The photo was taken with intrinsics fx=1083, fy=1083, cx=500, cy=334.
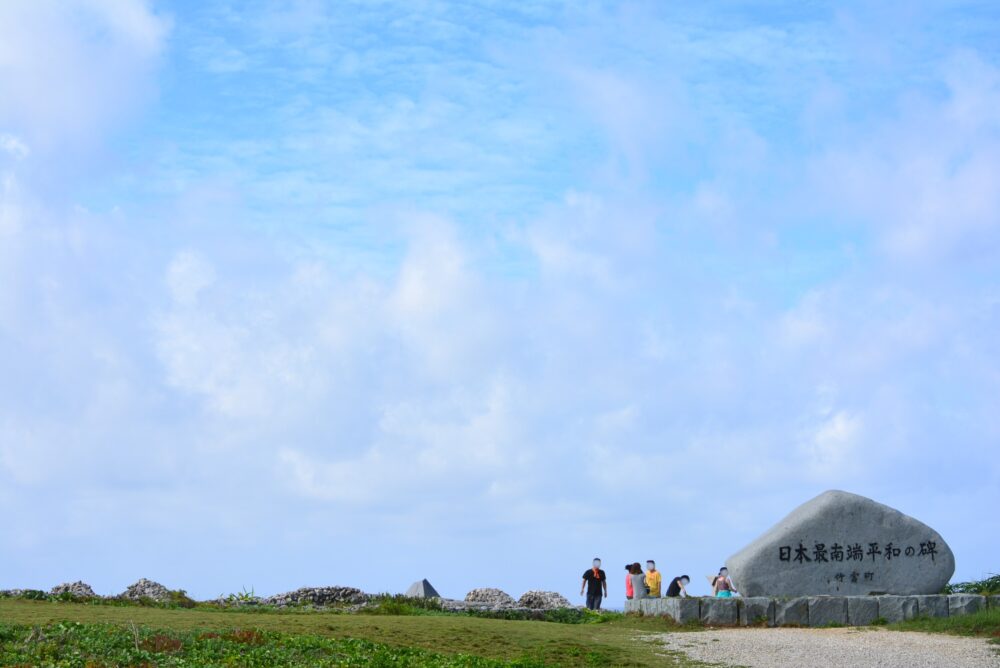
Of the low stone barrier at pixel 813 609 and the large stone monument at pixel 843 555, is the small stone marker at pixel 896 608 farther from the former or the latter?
the large stone monument at pixel 843 555

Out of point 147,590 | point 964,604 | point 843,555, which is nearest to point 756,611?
point 843,555

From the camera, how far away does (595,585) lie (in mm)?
25844

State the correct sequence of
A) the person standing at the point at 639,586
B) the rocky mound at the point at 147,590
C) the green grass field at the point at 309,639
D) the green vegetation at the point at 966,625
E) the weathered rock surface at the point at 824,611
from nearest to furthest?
the green grass field at the point at 309,639, the green vegetation at the point at 966,625, the weathered rock surface at the point at 824,611, the person standing at the point at 639,586, the rocky mound at the point at 147,590

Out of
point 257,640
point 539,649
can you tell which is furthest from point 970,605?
point 257,640

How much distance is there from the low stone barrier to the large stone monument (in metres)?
0.74

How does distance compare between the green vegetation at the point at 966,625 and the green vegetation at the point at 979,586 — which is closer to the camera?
the green vegetation at the point at 966,625

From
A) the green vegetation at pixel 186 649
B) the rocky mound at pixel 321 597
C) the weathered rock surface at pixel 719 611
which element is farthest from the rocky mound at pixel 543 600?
the green vegetation at pixel 186 649

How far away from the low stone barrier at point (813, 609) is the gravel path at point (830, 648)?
1308 millimetres

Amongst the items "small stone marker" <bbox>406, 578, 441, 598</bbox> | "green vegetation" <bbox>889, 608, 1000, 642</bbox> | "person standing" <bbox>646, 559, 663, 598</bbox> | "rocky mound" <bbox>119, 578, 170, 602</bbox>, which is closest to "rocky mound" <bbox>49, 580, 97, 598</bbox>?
"rocky mound" <bbox>119, 578, 170, 602</bbox>

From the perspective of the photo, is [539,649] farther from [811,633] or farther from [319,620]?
[811,633]

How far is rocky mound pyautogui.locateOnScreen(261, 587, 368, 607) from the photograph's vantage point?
25.9 m

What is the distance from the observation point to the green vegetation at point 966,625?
19.5 meters

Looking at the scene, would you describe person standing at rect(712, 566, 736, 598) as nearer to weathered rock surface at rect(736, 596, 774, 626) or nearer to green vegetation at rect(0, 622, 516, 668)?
weathered rock surface at rect(736, 596, 774, 626)

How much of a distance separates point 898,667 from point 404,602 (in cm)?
1156
